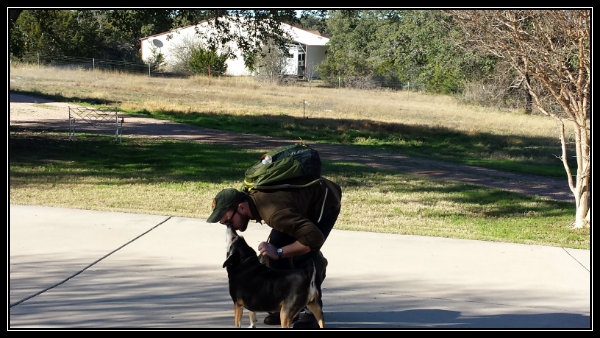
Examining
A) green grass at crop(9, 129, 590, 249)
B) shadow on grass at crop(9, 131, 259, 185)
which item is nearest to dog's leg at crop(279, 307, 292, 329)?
green grass at crop(9, 129, 590, 249)

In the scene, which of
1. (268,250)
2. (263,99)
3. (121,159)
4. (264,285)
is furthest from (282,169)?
(263,99)

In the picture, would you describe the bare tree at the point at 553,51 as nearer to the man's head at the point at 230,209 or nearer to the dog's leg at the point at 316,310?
the dog's leg at the point at 316,310

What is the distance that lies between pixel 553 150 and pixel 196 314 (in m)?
17.9

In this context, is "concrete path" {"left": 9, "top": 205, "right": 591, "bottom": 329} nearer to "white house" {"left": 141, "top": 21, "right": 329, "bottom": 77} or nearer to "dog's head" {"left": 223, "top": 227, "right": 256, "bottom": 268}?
"dog's head" {"left": 223, "top": 227, "right": 256, "bottom": 268}

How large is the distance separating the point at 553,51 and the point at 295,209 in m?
6.36

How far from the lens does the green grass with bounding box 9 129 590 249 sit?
29.3ft

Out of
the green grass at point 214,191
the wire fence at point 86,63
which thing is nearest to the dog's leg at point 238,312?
the green grass at point 214,191

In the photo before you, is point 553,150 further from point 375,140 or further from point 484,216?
point 484,216

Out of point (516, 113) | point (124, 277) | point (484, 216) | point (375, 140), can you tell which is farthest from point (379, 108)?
point (124, 277)

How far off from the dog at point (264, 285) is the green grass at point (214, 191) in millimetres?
3688

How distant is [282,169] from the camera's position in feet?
13.6

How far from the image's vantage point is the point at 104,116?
19484mm

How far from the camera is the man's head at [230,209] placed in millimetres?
4051

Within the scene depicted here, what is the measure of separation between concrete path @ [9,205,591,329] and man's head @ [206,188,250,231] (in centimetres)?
83
